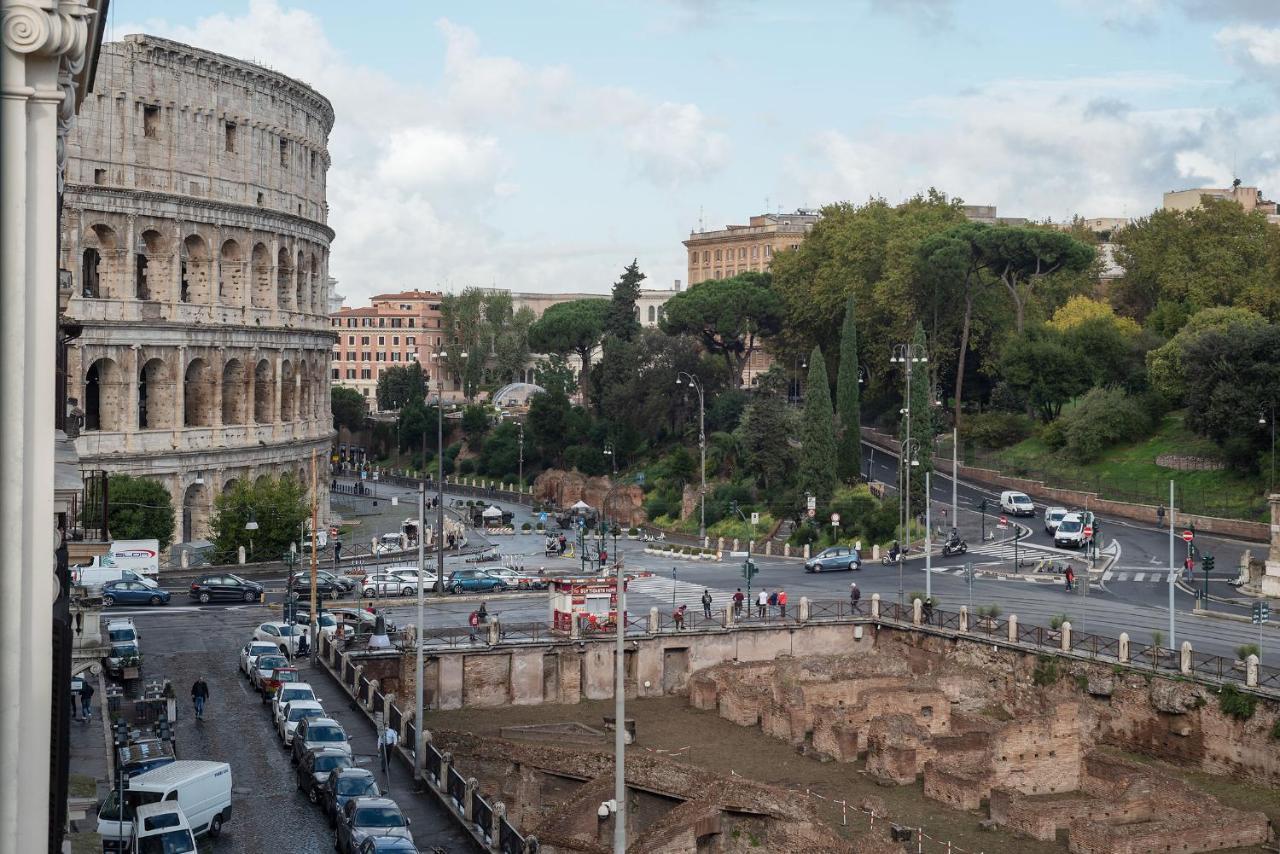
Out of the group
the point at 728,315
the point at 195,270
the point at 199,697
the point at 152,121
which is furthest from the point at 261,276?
the point at 199,697

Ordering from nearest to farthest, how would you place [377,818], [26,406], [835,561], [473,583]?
[26,406]
[377,818]
[473,583]
[835,561]

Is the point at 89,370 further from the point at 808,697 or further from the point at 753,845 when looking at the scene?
the point at 753,845

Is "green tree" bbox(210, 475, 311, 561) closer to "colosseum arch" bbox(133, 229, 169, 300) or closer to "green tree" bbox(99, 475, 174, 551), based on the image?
"green tree" bbox(99, 475, 174, 551)

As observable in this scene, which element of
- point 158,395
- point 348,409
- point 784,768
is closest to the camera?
point 784,768

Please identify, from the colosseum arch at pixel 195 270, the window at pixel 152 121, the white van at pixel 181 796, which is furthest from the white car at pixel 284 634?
the window at pixel 152 121

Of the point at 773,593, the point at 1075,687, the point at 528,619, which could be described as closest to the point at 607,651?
the point at 528,619

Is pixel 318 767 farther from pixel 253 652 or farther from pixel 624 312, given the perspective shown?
pixel 624 312

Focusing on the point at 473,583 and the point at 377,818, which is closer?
the point at 377,818
